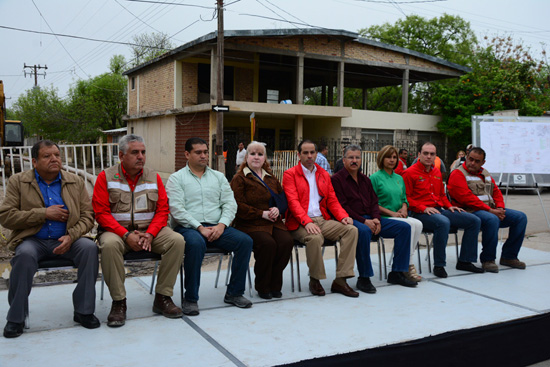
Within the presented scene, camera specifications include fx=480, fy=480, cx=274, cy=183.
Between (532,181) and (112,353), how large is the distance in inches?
299

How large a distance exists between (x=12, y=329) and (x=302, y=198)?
2.77 metres

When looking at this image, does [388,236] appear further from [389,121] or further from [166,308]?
[389,121]

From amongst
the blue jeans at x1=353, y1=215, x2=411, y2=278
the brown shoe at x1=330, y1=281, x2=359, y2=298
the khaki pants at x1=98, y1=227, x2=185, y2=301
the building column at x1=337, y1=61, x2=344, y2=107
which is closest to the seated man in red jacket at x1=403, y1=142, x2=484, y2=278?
the blue jeans at x1=353, y1=215, x2=411, y2=278

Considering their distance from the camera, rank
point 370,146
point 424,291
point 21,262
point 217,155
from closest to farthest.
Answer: point 21,262 → point 424,291 → point 217,155 → point 370,146

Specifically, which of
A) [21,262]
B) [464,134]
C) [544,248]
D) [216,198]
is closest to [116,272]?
[21,262]

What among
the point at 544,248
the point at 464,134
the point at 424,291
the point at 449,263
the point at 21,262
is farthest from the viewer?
the point at 464,134

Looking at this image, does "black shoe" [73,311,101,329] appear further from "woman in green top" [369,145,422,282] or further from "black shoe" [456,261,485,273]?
"black shoe" [456,261,485,273]

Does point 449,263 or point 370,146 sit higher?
point 370,146

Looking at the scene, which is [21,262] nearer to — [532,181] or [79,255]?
[79,255]

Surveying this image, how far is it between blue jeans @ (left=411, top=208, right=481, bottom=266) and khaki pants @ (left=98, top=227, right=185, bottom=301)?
295 centimetres

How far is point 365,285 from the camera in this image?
483 centimetres

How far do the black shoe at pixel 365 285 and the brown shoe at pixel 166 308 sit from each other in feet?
6.13

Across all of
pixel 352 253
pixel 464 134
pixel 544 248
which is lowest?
pixel 544 248

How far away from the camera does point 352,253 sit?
4.66 meters
